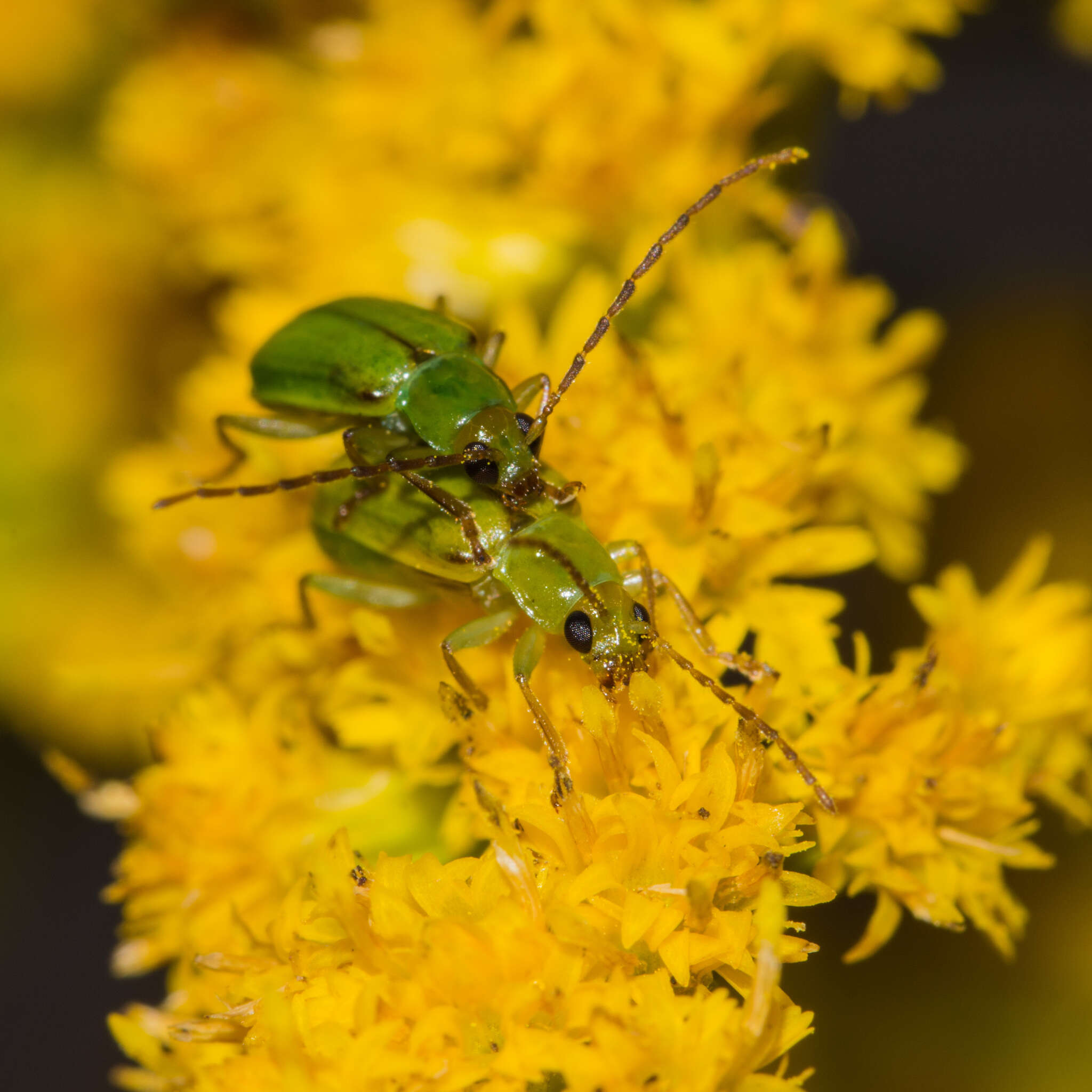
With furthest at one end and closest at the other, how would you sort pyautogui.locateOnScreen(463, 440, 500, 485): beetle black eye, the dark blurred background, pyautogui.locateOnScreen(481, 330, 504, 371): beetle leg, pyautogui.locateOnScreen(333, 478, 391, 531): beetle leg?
the dark blurred background, pyautogui.locateOnScreen(481, 330, 504, 371): beetle leg, pyautogui.locateOnScreen(333, 478, 391, 531): beetle leg, pyautogui.locateOnScreen(463, 440, 500, 485): beetle black eye

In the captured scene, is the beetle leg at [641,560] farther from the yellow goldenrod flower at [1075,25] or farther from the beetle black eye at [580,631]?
the yellow goldenrod flower at [1075,25]

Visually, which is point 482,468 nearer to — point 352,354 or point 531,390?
point 531,390

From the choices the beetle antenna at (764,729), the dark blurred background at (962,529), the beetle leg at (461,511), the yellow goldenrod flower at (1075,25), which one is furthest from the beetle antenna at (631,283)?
the yellow goldenrod flower at (1075,25)

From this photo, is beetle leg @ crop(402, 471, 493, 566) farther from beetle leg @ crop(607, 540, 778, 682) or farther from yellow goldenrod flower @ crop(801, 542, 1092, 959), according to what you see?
yellow goldenrod flower @ crop(801, 542, 1092, 959)

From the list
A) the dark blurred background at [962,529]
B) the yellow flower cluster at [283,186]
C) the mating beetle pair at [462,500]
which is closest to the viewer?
the mating beetle pair at [462,500]

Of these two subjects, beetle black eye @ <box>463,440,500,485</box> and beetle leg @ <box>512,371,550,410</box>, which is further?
beetle leg @ <box>512,371,550,410</box>

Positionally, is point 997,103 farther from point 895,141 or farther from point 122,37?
point 122,37

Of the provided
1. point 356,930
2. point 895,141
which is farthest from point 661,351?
point 895,141

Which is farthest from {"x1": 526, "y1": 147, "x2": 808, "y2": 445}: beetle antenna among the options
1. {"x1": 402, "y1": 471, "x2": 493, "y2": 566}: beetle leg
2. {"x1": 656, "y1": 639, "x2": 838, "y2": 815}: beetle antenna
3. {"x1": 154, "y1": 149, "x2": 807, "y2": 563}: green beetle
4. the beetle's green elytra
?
{"x1": 656, "y1": 639, "x2": 838, "y2": 815}: beetle antenna
